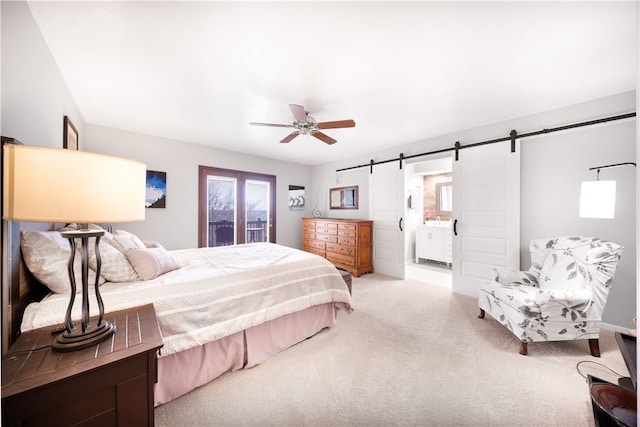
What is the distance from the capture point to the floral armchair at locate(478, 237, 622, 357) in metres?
1.94

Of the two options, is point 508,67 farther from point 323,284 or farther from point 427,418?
point 427,418

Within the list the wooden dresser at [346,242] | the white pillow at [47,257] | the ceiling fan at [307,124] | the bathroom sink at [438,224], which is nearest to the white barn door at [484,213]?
the wooden dresser at [346,242]

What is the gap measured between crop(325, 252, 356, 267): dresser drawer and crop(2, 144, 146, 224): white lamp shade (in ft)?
12.6

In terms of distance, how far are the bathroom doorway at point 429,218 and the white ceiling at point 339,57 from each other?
2.57 meters

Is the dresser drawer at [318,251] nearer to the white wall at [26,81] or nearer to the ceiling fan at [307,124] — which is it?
the ceiling fan at [307,124]

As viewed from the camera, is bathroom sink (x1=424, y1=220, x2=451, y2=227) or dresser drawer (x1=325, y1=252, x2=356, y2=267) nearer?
dresser drawer (x1=325, y1=252, x2=356, y2=267)

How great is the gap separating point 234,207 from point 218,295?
3.32 metres

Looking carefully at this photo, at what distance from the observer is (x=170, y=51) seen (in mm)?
1763

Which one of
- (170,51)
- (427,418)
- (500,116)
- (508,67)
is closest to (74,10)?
(170,51)

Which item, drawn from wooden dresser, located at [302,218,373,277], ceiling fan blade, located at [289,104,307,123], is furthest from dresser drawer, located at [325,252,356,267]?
ceiling fan blade, located at [289,104,307,123]

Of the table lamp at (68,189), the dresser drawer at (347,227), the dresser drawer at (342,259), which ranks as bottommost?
the dresser drawer at (342,259)

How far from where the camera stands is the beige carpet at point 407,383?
1423mm

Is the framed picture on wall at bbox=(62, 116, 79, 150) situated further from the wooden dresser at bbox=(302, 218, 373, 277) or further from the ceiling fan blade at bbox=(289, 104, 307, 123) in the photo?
the wooden dresser at bbox=(302, 218, 373, 277)

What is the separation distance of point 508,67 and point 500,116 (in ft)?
4.22
